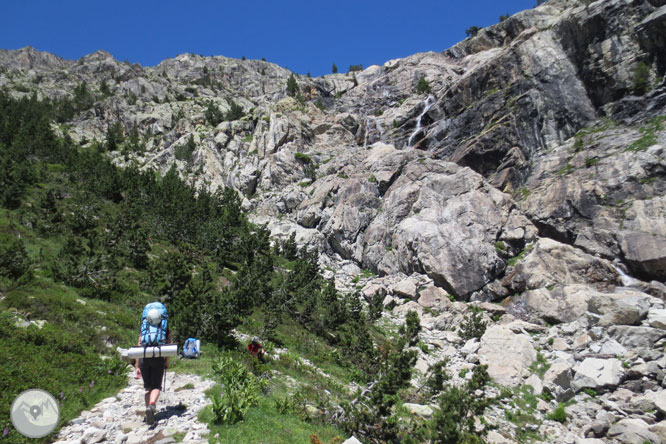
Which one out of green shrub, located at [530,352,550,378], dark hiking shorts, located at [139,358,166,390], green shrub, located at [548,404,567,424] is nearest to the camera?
dark hiking shorts, located at [139,358,166,390]

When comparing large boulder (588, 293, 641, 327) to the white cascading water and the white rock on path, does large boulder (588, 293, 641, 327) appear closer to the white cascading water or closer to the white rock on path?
the white rock on path

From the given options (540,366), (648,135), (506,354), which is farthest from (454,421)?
(648,135)

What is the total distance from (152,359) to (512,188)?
4003 cm

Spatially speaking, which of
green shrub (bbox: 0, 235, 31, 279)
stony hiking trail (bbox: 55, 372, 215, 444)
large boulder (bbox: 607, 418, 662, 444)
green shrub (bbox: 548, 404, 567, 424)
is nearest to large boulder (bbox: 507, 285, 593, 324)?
green shrub (bbox: 548, 404, 567, 424)

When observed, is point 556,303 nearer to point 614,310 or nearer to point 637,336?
point 614,310

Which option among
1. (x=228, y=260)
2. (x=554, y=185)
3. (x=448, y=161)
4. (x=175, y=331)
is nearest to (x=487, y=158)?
(x=448, y=161)

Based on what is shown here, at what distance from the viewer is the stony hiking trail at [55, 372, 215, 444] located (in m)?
6.46

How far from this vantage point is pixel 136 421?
23.5 feet

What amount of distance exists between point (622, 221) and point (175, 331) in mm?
34586

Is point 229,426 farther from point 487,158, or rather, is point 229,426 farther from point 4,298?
point 487,158

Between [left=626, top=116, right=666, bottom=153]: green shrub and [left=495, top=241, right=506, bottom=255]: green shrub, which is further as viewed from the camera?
[left=495, top=241, right=506, bottom=255]: green shrub

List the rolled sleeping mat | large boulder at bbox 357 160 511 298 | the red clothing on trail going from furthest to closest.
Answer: large boulder at bbox 357 160 511 298 → the red clothing on trail → the rolled sleeping mat

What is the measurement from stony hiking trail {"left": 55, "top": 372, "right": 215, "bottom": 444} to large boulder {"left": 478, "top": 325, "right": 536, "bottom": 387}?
17802mm

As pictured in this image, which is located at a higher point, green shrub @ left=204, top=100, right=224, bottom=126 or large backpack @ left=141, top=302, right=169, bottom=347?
green shrub @ left=204, top=100, right=224, bottom=126
